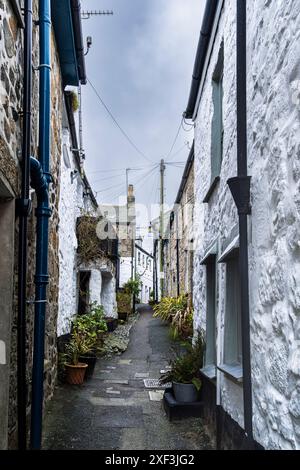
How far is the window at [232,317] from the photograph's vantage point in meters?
4.43

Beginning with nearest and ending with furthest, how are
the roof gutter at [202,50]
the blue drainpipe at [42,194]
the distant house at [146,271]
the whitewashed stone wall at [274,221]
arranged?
the whitewashed stone wall at [274,221] → the blue drainpipe at [42,194] → the roof gutter at [202,50] → the distant house at [146,271]

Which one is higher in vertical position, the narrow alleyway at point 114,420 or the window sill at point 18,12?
the window sill at point 18,12

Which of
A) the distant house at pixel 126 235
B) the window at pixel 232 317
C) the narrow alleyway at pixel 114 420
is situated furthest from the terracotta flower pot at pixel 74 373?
the distant house at pixel 126 235

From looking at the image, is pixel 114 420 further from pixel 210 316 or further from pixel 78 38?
pixel 78 38

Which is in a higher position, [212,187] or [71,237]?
[212,187]

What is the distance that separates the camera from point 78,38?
6.25 m

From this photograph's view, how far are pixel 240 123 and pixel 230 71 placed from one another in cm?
125

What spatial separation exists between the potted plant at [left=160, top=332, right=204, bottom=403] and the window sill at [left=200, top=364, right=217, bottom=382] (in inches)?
7.1

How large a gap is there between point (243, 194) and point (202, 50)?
152 inches

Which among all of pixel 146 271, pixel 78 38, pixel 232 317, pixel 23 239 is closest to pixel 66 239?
pixel 78 38

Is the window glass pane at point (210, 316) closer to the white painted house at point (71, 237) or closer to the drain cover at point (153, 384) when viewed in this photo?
the drain cover at point (153, 384)

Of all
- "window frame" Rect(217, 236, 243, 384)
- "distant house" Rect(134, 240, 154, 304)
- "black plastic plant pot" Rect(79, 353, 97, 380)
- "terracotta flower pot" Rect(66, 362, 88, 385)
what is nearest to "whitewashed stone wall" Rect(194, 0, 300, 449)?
"window frame" Rect(217, 236, 243, 384)

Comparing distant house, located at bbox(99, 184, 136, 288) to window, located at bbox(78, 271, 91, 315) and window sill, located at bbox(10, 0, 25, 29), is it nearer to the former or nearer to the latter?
window, located at bbox(78, 271, 91, 315)

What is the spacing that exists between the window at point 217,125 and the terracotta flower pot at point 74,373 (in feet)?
11.0
